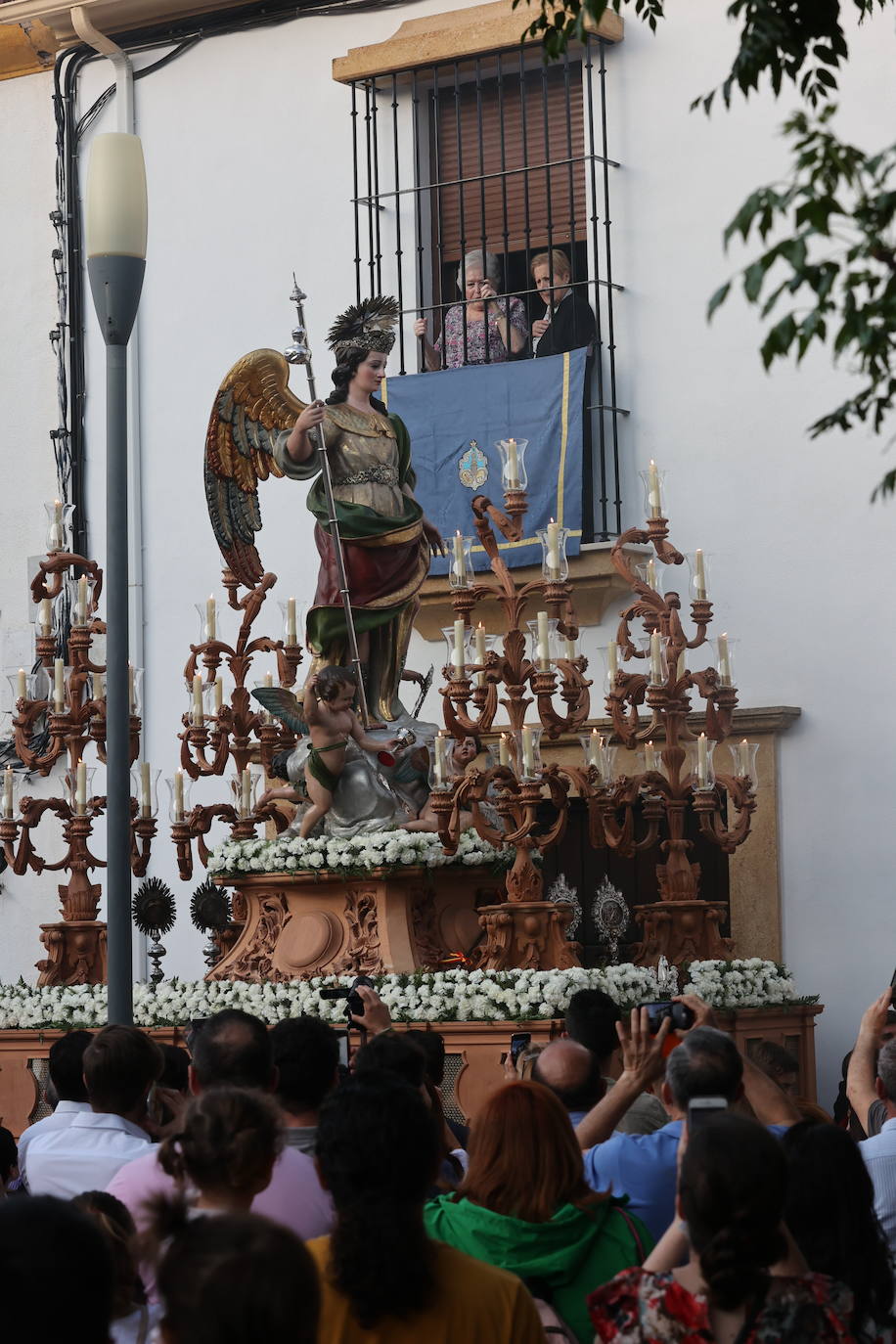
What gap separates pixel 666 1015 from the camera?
436cm

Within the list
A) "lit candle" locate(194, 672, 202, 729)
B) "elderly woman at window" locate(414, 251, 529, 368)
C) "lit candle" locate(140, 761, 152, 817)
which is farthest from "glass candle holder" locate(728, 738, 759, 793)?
"elderly woman at window" locate(414, 251, 529, 368)

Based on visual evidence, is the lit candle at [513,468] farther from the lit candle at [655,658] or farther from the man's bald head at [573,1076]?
the man's bald head at [573,1076]

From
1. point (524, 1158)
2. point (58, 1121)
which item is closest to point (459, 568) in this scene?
point (58, 1121)

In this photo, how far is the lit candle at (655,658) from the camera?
9.60 m

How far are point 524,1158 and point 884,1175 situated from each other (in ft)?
3.41

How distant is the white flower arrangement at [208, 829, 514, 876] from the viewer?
368 inches

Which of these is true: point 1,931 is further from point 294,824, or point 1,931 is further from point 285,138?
point 285,138

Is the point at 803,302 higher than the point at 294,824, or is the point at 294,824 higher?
the point at 803,302

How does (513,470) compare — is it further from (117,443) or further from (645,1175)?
(645,1175)

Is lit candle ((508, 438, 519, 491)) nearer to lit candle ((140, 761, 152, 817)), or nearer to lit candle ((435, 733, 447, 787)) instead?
lit candle ((435, 733, 447, 787))

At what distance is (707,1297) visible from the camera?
283 centimetres

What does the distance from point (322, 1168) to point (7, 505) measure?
1178 centimetres

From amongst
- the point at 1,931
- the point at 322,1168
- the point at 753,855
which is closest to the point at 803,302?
the point at 753,855

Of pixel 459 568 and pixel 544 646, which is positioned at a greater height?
pixel 459 568
